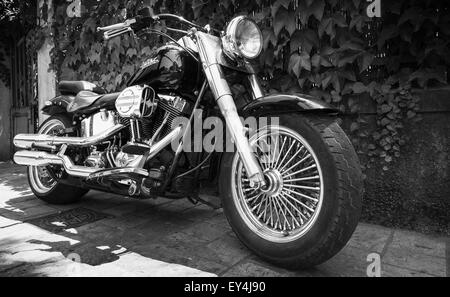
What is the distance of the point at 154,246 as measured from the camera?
2113 millimetres

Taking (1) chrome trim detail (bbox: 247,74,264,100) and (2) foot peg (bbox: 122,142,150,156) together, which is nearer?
(1) chrome trim detail (bbox: 247,74,264,100)

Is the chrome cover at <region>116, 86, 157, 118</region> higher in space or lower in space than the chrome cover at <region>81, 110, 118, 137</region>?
higher

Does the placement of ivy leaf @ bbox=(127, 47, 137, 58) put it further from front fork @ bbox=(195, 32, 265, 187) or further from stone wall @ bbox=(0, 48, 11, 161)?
stone wall @ bbox=(0, 48, 11, 161)

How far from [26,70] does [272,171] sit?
19.3 ft

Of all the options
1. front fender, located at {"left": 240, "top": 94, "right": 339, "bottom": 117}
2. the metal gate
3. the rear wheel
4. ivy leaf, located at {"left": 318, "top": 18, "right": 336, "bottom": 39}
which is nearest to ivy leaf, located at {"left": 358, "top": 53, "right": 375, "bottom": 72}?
ivy leaf, located at {"left": 318, "top": 18, "right": 336, "bottom": 39}

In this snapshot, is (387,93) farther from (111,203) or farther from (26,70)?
(26,70)

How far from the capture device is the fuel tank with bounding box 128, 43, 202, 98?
215cm

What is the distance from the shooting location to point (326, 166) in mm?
1636

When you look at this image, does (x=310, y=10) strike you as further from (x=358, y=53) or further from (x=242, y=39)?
(x=242, y=39)

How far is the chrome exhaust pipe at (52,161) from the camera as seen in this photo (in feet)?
8.29

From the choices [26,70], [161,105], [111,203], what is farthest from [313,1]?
[26,70]

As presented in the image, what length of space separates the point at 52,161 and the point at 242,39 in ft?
6.10

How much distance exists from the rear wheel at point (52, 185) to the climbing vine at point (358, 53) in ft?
5.53

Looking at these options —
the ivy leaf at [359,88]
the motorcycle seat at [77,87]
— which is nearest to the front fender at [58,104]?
the motorcycle seat at [77,87]
